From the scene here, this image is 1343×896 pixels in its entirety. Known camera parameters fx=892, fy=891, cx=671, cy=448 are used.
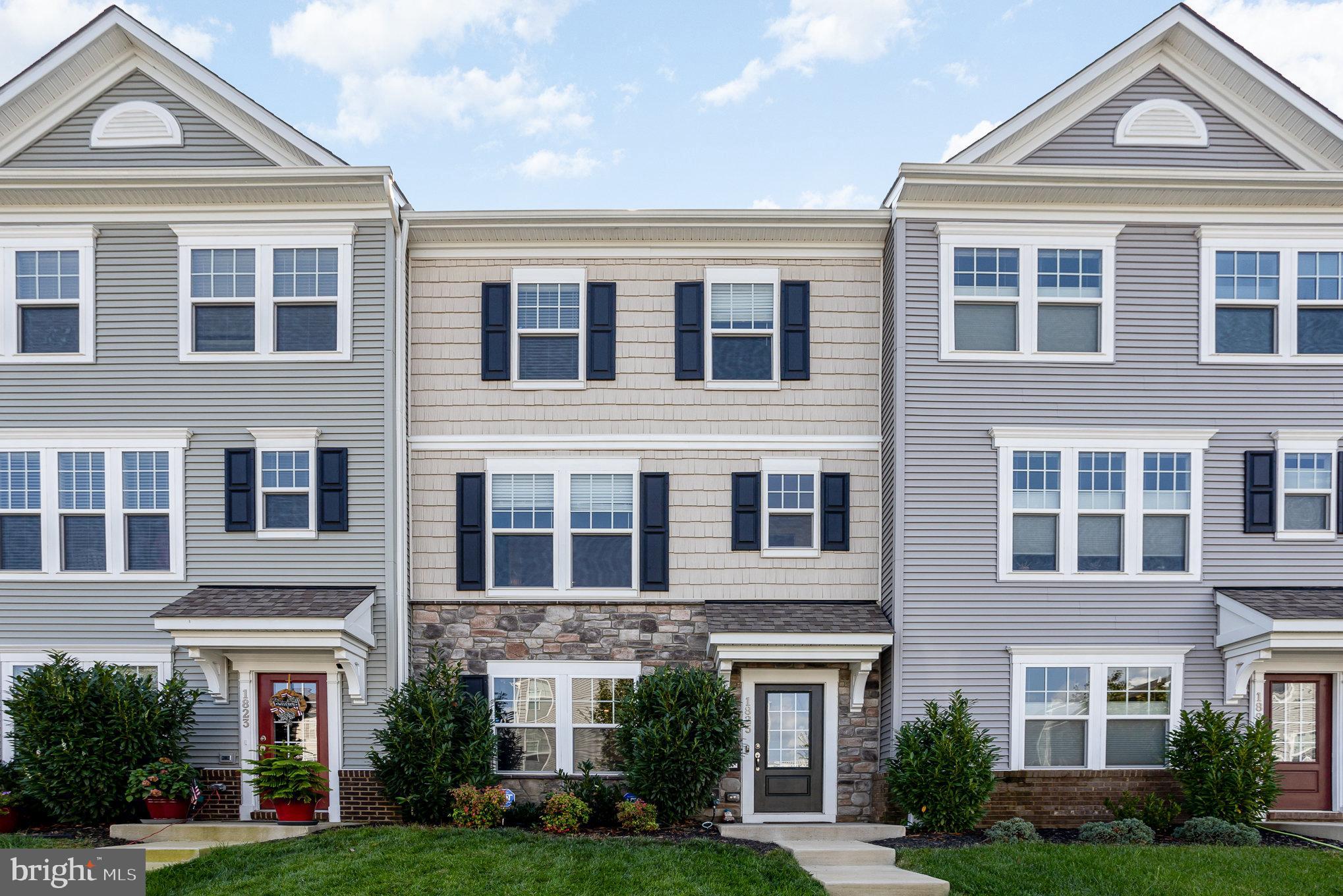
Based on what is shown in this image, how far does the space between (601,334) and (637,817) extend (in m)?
6.09

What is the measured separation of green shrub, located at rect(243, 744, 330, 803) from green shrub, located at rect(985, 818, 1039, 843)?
804 cm

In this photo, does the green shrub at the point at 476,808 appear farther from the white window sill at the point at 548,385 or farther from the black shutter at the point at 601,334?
the black shutter at the point at 601,334

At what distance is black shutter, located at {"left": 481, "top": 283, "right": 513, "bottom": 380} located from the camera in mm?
11953

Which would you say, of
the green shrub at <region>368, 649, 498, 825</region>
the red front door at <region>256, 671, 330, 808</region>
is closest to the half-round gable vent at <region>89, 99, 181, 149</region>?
the red front door at <region>256, 671, 330, 808</region>

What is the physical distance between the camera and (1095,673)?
37.5 feet

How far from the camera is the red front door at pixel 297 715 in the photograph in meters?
11.5

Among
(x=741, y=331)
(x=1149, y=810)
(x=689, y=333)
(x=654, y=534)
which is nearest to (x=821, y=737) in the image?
(x=654, y=534)

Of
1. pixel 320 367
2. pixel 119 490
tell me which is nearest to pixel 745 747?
pixel 320 367

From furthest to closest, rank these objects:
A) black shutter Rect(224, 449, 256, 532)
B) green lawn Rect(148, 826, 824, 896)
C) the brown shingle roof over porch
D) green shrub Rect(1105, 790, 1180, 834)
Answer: black shutter Rect(224, 449, 256, 532), the brown shingle roof over porch, green shrub Rect(1105, 790, 1180, 834), green lawn Rect(148, 826, 824, 896)

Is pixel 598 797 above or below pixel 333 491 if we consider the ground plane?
below

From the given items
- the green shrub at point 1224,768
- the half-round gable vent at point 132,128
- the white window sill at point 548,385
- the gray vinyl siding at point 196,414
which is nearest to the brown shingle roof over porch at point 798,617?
the white window sill at point 548,385

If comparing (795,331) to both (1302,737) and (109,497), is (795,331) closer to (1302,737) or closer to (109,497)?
(1302,737)

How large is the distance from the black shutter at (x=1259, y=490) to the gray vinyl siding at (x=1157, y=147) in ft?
12.7

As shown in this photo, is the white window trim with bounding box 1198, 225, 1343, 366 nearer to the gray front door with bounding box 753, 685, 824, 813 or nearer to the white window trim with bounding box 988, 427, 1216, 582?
the white window trim with bounding box 988, 427, 1216, 582
